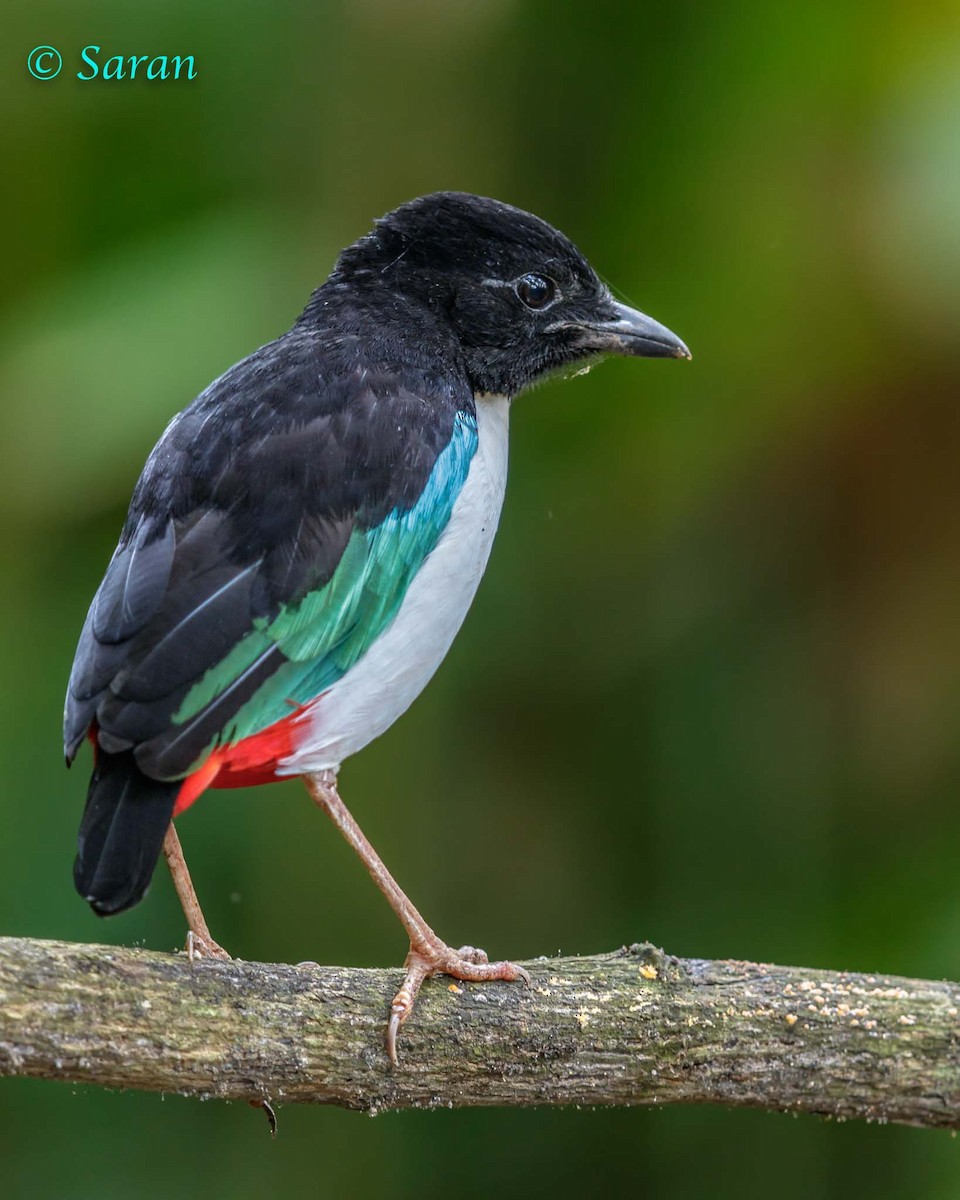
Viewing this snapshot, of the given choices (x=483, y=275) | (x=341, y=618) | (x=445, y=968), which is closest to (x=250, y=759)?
(x=341, y=618)

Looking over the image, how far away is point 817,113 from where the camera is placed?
577cm

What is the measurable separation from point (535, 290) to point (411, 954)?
175cm

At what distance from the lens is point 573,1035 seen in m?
3.36

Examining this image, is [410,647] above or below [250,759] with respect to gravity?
above

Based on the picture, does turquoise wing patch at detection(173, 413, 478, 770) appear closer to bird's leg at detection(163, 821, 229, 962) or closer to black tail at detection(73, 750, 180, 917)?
black tail at detection(73, 750, 180, 917)

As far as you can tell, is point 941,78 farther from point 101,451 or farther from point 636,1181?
point 636,1181

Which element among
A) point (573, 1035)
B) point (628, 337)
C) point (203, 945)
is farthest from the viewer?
point (628, 337)

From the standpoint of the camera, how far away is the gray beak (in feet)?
14.1

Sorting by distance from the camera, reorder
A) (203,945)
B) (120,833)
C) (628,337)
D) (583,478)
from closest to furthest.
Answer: (120,833), (203,945), (628,337), (583,478)

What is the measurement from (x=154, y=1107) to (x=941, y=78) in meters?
4.21

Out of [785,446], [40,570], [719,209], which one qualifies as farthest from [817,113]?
[40,570]

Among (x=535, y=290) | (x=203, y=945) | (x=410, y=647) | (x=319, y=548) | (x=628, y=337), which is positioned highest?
(x=535, y=290)

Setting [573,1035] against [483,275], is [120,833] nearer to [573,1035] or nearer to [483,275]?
[573,1035]

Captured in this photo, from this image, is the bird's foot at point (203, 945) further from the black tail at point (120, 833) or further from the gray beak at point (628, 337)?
the gray beak at point (628, 337)
